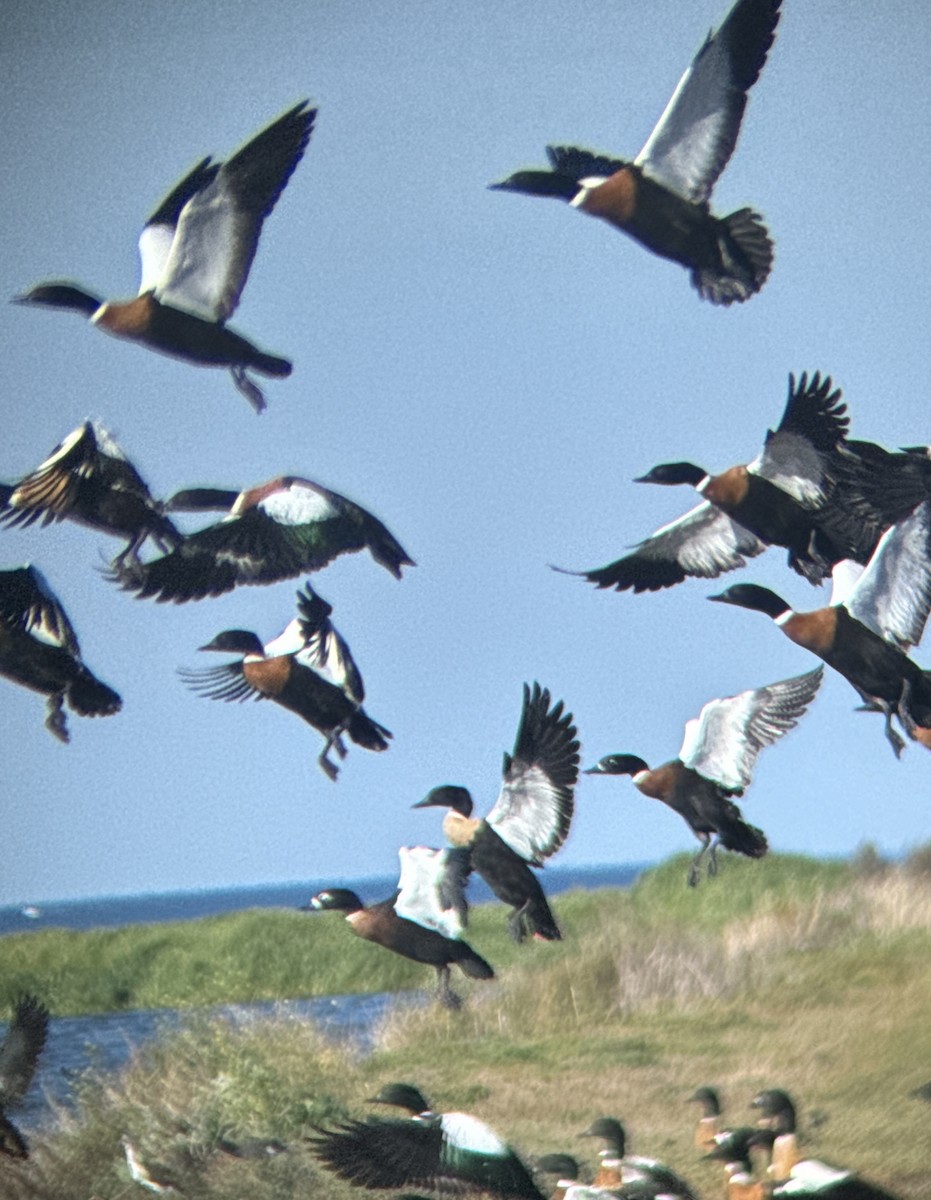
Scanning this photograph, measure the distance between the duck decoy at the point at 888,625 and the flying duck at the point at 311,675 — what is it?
867 mm

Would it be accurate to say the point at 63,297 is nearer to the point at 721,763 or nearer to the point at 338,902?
the point at 338,902

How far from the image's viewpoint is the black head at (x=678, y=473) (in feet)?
11.1

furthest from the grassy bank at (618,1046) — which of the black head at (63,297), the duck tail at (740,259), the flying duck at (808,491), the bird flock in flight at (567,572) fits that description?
the black head at (63,297)

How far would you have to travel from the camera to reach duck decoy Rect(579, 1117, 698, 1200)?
10.6 feet

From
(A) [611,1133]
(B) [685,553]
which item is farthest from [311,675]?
(A) [611,1133]

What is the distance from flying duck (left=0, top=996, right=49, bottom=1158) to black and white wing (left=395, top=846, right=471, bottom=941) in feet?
2.61

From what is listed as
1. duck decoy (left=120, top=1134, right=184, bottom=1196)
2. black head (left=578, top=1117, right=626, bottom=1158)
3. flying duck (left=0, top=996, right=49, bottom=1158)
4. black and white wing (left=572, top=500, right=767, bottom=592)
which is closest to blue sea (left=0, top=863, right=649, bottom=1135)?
flying duck (left=0, top=996, right=49, bottom=1158)

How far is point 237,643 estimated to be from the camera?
345cm

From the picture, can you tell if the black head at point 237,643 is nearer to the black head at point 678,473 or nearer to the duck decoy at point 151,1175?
the black head at point 678,473

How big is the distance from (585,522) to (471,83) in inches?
37.2

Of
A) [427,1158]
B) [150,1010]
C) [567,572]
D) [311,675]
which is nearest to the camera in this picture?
[427,1158]

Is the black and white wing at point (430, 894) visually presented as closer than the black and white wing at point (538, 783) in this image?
No

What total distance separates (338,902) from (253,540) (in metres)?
0.72

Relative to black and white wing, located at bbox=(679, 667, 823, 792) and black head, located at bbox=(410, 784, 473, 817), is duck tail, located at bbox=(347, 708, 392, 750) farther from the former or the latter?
black and white wing, located at bbox=(679, 667, 823, 792)
